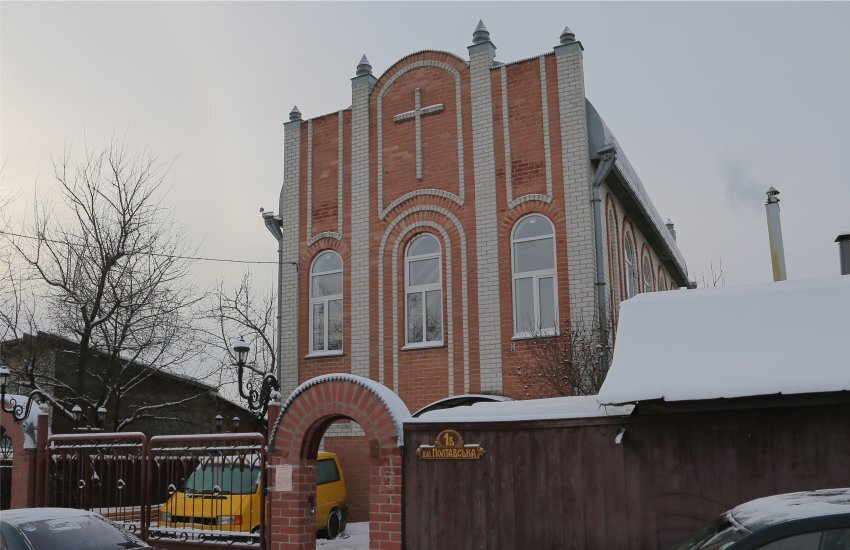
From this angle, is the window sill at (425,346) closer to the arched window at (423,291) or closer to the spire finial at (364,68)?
the arched window at (423,291)

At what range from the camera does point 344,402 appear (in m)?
9.25

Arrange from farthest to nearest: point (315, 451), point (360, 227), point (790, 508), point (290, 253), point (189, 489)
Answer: point (290, 253) → point (360, 227) → point (189, 489) → point (315, 451) → point (790, 508)

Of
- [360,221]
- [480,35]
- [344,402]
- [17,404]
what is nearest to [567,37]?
[480,35]

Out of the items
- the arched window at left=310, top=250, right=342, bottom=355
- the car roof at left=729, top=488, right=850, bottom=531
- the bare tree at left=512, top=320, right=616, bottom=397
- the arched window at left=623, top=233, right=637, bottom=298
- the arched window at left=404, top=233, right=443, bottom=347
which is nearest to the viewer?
the car roof at left=729, top=488, right=850, bottom=531

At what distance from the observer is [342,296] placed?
16766 millimetres

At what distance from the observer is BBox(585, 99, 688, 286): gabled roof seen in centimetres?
1491

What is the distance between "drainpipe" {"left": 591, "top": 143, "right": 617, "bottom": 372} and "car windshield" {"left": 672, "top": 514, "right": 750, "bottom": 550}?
363 inches

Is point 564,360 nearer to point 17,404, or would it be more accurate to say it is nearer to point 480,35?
point 480,35

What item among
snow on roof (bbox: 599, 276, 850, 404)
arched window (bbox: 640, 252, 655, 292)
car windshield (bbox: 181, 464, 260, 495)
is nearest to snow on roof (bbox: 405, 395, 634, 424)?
snow on roof (bbox: 599, 276, 850, 404)

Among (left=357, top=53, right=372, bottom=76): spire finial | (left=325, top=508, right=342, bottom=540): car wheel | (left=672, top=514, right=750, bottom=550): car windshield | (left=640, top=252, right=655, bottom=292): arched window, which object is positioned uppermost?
(left=357, top=53, right=372, bottom=76): spire finial

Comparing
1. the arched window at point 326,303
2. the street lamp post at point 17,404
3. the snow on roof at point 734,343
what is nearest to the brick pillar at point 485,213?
the arched window at point 326,303

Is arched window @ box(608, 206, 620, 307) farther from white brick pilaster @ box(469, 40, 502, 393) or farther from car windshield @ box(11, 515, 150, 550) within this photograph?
car windshield @ box(11, 515, 150, 550)

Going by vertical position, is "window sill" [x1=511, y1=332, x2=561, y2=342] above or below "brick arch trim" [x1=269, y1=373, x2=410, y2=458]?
above

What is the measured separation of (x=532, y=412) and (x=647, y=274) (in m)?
13.4
